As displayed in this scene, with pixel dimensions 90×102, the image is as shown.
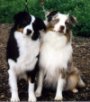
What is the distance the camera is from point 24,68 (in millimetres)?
7711

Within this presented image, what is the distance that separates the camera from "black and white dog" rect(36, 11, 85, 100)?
769 centimetres

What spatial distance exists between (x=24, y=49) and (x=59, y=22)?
28.5 inches

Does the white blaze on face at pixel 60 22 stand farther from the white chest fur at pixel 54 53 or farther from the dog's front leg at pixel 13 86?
the dog's front leg at pixel 13 86

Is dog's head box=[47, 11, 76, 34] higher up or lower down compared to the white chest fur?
higher up

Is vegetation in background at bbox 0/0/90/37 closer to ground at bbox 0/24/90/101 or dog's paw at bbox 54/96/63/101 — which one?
ground at bbox 0/24/90/101

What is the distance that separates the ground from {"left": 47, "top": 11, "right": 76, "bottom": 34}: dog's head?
129 cm

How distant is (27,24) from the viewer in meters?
7.40

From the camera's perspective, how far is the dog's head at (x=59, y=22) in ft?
24.9

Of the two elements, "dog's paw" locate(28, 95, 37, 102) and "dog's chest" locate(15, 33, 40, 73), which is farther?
"dog's paw" locate(28, 95, 37, 102)

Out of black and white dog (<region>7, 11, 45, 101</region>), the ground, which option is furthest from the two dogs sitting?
the ground

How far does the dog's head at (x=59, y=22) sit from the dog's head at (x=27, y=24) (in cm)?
23

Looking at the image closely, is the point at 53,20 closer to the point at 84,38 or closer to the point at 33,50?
the point at 33,50

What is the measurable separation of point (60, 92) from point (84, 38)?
16.2 feet

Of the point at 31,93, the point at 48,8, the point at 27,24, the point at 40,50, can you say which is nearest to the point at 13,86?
the point at 31,93
